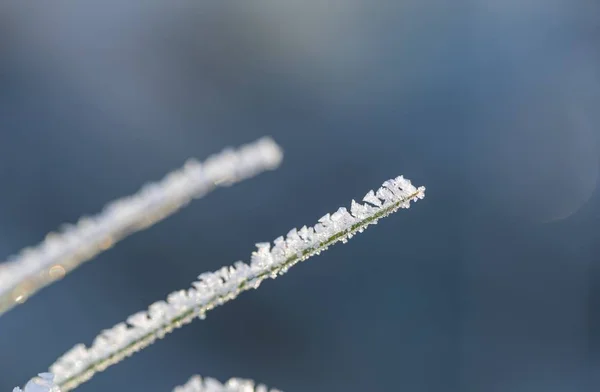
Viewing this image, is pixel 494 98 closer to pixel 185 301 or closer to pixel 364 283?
pixel 364 283

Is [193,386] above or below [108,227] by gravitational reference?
below

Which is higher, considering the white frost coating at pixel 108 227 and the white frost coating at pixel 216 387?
the white frost coating at pixel 108 227

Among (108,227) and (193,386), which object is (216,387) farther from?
(108,227)

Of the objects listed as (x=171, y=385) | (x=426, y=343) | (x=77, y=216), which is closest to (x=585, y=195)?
(x=426, y=343)

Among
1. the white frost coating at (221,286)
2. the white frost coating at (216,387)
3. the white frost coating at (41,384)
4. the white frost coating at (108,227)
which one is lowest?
the white frost coating at (216,387)

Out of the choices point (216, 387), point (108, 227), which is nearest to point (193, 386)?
point (216, 387)
